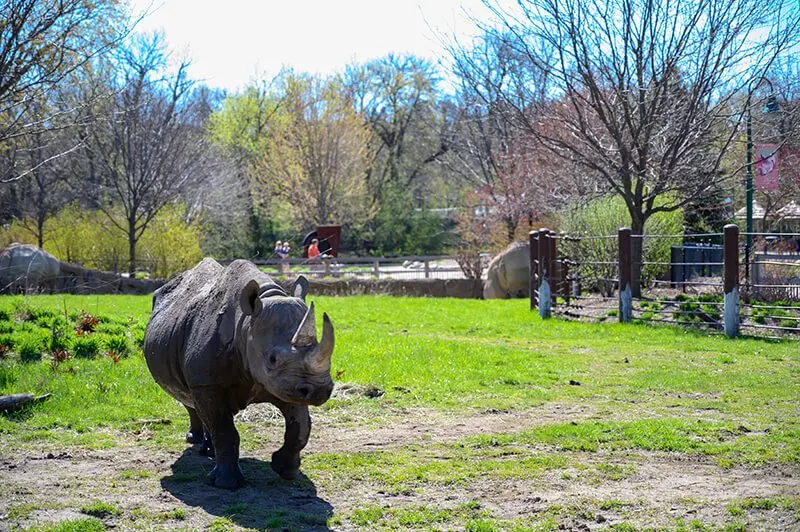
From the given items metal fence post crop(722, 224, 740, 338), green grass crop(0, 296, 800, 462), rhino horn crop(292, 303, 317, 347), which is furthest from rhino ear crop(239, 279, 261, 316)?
metal fence post crop(722, 224, 740, 338)

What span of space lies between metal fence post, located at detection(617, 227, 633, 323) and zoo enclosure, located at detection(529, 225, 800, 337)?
0.02 meters

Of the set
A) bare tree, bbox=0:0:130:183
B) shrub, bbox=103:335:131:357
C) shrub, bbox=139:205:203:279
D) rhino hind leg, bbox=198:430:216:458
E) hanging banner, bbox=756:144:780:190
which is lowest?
rhino hind leg, bbox=198:430:216:458

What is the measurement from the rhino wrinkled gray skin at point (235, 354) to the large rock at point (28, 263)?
20.0 metres

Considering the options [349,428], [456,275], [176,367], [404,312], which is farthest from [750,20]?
[456,275]

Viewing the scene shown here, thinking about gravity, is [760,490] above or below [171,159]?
below

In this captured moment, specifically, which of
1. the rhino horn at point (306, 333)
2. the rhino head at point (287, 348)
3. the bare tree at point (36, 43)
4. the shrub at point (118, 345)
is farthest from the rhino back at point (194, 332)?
the shrub at point (118, 345)

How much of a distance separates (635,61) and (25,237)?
2612 cm

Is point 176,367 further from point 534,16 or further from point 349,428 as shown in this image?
point 534,16

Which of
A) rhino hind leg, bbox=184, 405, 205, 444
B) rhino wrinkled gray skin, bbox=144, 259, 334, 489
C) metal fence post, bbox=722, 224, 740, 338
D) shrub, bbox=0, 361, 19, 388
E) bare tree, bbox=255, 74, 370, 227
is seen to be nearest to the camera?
rhino wrinkled gray skin, bbox=144, 259, 334, 489

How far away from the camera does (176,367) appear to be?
7832 millimetres

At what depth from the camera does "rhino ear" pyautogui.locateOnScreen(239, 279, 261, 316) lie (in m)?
6.71

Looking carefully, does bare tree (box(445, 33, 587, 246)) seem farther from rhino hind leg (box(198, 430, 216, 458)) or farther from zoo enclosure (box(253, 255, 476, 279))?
rhino hind leg (box(198, 430, 216, 458))

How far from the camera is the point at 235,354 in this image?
7.19 metres

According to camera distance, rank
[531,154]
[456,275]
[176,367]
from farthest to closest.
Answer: [456,275] → [531,154] → [176,367]
